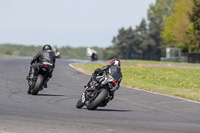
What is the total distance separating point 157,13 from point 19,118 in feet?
346

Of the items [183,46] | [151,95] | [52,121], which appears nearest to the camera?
[52,121]

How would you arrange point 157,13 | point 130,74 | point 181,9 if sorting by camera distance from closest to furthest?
point 130,74 < point 181,9 < point 157,13

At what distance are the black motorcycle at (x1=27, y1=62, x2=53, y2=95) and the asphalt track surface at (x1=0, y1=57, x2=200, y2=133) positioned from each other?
37 cm

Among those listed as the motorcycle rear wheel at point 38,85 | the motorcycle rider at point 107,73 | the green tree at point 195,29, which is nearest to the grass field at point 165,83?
the motorcycle rider at point 107,73

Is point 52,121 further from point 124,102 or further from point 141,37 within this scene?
point 141,37

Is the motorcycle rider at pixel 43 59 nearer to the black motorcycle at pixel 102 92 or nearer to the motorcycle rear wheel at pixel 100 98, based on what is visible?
the black motorcycle at pixel 102 92

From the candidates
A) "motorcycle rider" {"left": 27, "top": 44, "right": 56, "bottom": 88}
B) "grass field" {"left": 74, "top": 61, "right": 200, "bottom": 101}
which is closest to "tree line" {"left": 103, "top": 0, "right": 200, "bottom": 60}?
"grass field" {"left": 74, "top": 61, "right": 200, "bottom": 101}

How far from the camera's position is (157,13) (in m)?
112

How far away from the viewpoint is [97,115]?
10.8 meters

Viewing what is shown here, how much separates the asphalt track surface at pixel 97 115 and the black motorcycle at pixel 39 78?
373 millimetres

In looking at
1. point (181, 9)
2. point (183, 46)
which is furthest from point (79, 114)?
point (183, 46)

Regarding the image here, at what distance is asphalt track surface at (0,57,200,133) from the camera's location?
8.71 metres

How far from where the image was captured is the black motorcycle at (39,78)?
49.3 feet

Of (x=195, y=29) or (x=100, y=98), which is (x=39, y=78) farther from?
(x=195, y=29)
